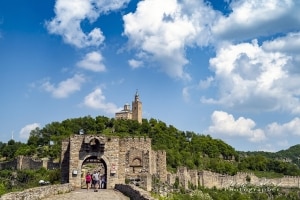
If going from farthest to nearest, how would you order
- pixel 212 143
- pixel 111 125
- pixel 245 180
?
pixel 212 143 < pixel 111 125 < pixel 245 180

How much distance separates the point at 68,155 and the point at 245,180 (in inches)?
2470

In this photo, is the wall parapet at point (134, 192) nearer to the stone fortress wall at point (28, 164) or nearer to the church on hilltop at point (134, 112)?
the stone fortress wall at point (28, 164)

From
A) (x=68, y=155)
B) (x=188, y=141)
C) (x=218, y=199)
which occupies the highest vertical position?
(x=188, y=141)

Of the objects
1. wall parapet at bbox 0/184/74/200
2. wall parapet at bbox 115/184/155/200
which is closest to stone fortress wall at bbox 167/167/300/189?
wall parapet at bbox 115/184/155/200

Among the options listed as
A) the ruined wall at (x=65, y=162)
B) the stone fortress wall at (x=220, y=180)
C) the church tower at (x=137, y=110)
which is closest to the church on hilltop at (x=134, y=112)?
the church tower at (x=137, y=110)

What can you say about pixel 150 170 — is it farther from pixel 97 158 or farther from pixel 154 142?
pixel 154 142

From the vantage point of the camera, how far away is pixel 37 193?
Answer: 1675cm

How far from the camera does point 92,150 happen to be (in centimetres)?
2517

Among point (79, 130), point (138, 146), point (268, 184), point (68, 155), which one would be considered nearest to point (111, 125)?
point (79, 130)

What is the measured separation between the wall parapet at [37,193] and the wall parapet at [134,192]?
2453mm

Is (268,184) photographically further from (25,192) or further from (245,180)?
(25,192)

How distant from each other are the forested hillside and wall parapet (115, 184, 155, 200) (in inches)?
1989

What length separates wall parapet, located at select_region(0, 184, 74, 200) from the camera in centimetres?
1418

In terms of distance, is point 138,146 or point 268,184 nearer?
point 138,146
